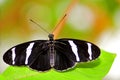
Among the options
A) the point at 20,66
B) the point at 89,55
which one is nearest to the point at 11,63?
the point at 20,66

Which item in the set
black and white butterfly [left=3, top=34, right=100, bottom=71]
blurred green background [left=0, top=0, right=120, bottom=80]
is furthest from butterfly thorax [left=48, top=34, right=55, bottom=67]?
blurred green background [left=0, top=0, right=120, bottom=80]

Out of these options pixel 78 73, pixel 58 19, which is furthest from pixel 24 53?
pixel 58 19

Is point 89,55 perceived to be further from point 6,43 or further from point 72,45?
point 6,43

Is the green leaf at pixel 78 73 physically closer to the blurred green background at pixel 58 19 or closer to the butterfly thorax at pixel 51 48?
the butterfly thorax at pixel 51 48

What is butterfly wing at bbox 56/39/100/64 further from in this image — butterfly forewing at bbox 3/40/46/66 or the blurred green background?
the blurred green background

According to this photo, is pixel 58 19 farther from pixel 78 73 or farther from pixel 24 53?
pixel 78 73

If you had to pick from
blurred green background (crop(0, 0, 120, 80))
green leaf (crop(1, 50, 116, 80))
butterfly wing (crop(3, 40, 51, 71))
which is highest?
blurred green background (crop(0, 0, 120, 80))

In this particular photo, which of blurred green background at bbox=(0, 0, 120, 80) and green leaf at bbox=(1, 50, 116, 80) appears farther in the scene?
blurred green background at bbox=(0, 0, 120, 80)

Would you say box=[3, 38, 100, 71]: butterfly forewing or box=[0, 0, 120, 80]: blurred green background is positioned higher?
box=[0, 0, 120, 80]: blurred green background
